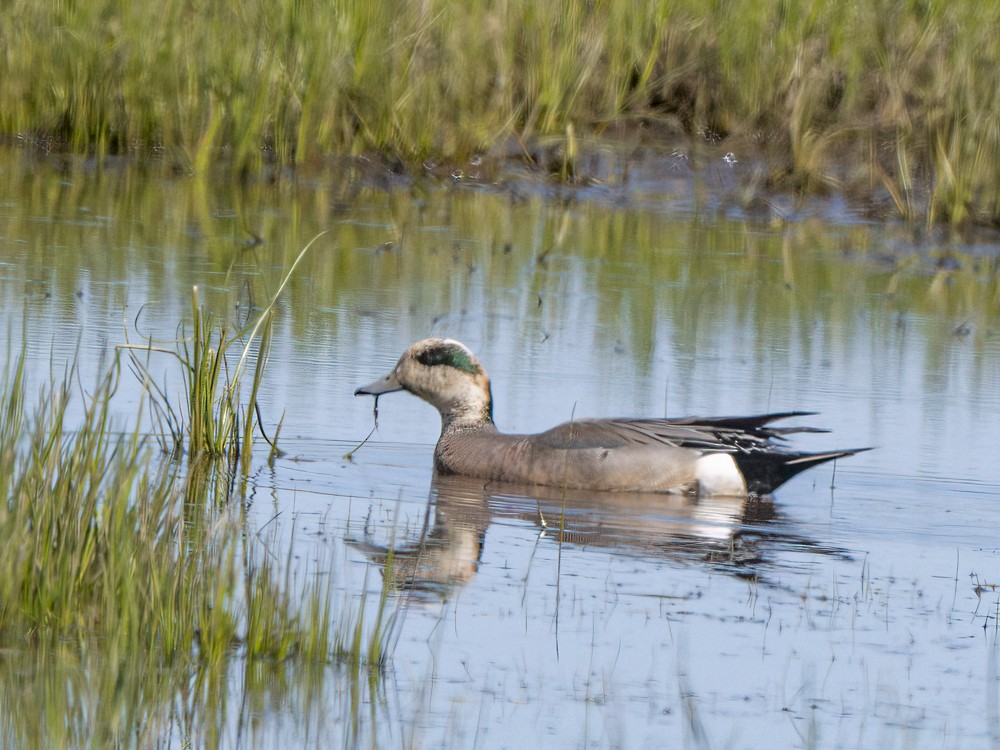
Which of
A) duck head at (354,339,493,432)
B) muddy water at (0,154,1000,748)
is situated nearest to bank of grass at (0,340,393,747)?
muddy water at (0,154,1000,748)

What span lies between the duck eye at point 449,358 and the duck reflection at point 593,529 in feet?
1.87

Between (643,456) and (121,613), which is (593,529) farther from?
(121,613)

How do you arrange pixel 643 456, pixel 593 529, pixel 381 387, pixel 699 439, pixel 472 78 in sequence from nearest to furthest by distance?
1. pixel 593 529
2. pixel 699 439
3. pixel 643 456
4. pixel 381 387
5. pixel 472 78

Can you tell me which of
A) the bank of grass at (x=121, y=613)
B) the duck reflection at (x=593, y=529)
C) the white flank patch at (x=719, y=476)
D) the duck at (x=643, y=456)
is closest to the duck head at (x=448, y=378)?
the duck at (x=643, y=456)

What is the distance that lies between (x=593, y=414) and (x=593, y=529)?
1330 mm

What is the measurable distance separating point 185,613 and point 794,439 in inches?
144

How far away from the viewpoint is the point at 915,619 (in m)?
4.52

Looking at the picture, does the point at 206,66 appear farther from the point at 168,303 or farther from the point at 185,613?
the point at 185,613

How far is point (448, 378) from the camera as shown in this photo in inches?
269

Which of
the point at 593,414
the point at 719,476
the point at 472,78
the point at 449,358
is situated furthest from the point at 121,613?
the point at 472,78

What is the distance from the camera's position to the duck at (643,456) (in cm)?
622

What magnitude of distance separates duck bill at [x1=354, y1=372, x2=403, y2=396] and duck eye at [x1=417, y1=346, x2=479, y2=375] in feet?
0.42

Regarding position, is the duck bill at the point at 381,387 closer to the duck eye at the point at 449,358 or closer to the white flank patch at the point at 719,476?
the duck eye at the point at 449,358

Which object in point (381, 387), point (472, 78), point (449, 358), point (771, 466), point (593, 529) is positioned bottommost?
point (593, 529)
